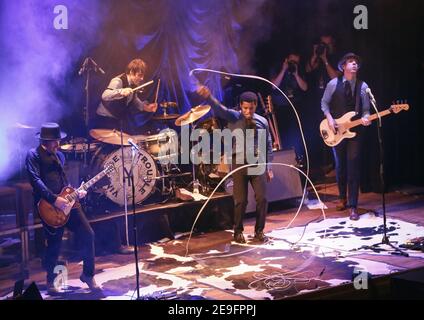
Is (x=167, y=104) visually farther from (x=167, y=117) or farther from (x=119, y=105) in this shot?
(x=119, y=105)

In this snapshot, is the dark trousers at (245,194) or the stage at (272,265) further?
the dark trousers at (245,194)

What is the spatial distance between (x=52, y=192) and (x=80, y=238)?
2.06 feet

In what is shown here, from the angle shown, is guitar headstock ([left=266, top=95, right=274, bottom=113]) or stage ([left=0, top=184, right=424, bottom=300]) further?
guitar headstock ([left=266, top=95, right=274, bottom=113])

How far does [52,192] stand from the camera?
26.6ft

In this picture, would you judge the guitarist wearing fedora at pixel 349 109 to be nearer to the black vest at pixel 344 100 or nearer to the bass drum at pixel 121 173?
the black vest at pixel 344 100

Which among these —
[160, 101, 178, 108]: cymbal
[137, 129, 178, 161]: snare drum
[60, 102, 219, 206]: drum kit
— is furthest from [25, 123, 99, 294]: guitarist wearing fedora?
[160, 101, 178, 108]: cymbal

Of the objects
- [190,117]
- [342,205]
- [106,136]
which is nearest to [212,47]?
[190,117]

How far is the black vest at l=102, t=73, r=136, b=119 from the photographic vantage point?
35.0ft

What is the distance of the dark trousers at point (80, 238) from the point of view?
8.12 meters

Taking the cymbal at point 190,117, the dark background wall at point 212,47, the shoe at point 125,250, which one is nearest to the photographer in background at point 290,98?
the dark background wall at point 212,47

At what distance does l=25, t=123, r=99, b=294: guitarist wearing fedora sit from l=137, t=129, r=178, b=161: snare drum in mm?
2403

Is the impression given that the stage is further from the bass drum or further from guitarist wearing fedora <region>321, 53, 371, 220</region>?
the bass drum

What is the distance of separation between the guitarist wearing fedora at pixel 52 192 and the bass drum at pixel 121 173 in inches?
66.0

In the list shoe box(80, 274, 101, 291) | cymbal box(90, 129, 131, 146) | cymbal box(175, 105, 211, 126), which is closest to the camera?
shoe box(80, 274, 101, 291)
